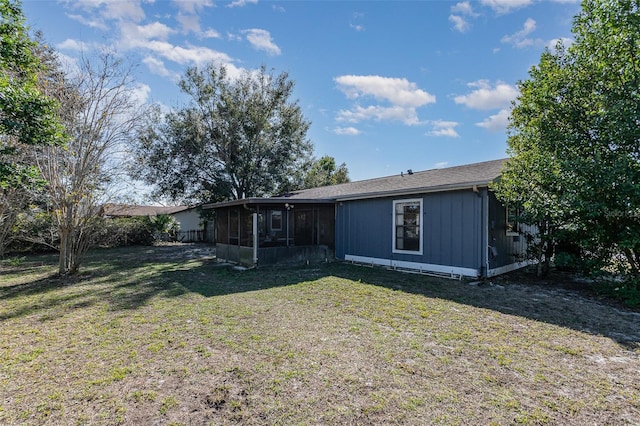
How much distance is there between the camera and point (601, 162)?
5.57 meters

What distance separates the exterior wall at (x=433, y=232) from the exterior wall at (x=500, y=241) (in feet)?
1.56

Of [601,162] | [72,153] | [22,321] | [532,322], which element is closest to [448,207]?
[601,162]

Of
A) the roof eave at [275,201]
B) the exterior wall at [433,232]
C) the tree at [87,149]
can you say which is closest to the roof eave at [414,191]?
the exterior wall at [433,232]

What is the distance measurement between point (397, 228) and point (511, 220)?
9.38ft

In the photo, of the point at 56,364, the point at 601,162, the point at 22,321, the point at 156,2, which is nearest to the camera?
the point at 56,364

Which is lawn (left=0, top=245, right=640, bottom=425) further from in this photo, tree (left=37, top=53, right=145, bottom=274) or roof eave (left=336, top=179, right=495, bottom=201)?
roof eave (left=336, top=179, right=495, bottom=201)

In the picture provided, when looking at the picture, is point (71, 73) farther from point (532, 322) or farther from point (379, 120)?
point (379, 120)

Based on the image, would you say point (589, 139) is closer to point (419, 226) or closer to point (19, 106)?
point (419, 226)

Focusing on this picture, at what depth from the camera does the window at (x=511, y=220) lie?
314 inches

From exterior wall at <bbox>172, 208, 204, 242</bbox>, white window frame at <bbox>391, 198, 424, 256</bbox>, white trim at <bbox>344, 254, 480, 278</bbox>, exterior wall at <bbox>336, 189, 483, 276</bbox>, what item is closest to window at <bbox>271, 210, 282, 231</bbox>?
exterior wall at <bbox>336, 189, 483, 276</bbox>

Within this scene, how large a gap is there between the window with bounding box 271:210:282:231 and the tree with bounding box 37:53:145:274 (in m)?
4.73

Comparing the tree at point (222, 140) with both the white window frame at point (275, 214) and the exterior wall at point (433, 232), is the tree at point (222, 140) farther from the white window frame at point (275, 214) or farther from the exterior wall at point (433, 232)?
the exterior wall at point (433, 232)

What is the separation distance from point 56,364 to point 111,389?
1.05 metres

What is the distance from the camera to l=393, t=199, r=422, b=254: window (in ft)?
28.1
